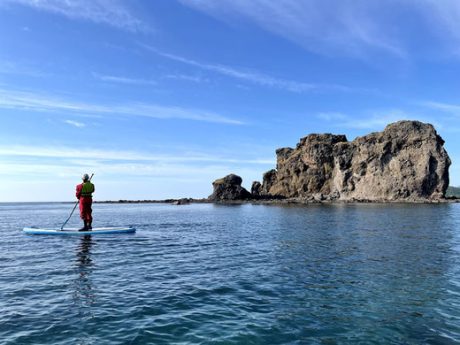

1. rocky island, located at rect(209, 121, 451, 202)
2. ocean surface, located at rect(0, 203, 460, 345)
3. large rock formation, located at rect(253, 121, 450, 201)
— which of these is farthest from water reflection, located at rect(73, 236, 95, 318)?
large rock formation, located at rect(253, 121, 450, 201)

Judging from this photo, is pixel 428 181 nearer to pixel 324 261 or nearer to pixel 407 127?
pixel 407 127

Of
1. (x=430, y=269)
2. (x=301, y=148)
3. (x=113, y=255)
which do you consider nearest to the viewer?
(x=430, y=269)

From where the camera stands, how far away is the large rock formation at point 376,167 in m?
147

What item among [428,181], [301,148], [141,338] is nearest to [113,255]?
[141,338]

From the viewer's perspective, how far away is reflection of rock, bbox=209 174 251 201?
182m

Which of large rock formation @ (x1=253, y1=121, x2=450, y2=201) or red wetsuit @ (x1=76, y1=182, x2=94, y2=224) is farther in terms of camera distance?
large rock formation @ (x1=253, y1=121, x2=450, y2=201)

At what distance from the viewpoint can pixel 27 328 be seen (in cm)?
1059

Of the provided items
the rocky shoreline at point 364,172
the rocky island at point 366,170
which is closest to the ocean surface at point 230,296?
the rocky shoreline at point 364,172

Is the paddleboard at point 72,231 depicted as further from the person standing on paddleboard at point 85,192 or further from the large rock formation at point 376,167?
the large rock formation at point 376,167

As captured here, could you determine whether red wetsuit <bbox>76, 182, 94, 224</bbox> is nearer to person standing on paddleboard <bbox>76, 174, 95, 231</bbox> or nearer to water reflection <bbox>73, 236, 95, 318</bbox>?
person standing on paddleboard <bbox>76, 174, 95, 231</bbox>

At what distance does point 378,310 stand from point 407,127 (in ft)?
527

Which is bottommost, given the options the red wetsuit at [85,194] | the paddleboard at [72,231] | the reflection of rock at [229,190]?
the paddleboard at [72,231]

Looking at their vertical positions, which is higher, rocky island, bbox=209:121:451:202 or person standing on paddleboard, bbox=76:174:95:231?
rocky island, bbox=209:121:451:202

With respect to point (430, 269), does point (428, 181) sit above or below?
above
